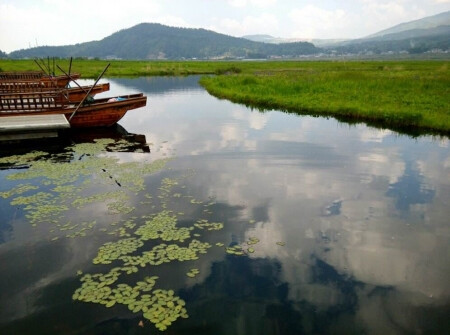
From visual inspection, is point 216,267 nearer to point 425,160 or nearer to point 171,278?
point 171,278

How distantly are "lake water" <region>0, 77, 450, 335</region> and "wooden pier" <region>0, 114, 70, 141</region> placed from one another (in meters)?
1.68

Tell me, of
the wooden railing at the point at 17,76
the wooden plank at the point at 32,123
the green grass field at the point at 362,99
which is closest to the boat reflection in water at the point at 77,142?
the wooden plank at the point at 32,123

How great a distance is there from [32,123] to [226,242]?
43.2 ft

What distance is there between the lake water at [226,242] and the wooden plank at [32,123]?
1.64 meters

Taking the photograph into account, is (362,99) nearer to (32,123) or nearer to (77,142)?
(77,142)

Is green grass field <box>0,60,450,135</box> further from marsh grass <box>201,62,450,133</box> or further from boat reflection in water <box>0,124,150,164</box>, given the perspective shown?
boat reflection in water <box>0,124,150,164</box>

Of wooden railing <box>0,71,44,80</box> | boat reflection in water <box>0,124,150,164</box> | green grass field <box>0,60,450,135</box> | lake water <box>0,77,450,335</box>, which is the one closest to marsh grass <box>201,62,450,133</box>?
green grass field <box>0,60,450,135</box>

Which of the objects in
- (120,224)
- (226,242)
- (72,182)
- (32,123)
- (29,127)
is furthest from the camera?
(32,123)

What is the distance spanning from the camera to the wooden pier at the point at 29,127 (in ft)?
50.6

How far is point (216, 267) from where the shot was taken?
22.6 feet

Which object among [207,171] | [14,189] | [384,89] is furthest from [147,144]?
[384,89]

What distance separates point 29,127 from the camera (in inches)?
608

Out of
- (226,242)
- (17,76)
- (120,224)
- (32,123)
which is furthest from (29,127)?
(17,76)

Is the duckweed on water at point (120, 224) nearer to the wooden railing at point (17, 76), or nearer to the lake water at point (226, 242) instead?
the lake water at point (226, 242)
